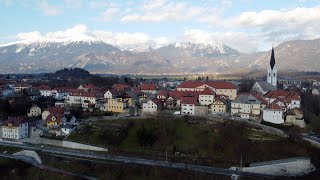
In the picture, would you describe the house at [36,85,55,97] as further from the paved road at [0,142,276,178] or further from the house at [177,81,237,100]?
the paved road at [0,142,276,178]


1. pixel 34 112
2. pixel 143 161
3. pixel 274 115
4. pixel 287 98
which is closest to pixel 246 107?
pixel 274 115

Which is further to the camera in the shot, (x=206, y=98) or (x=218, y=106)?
(x=206, y=98)

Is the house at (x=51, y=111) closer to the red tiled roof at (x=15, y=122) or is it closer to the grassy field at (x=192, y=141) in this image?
the red tiled roof at (x=15, y=122)

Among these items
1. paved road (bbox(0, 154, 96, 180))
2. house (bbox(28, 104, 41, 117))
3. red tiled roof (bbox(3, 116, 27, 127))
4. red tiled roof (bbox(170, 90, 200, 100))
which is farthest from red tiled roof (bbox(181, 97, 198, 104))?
house (bbox(28, 104, 41, 117))

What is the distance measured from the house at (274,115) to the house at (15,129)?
2958 centimetres

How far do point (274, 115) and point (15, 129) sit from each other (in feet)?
103

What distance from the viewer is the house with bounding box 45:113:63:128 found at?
47.6 meters

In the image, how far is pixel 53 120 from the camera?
4816cm

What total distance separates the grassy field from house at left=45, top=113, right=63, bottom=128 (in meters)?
4.19

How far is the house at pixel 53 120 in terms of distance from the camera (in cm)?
4762

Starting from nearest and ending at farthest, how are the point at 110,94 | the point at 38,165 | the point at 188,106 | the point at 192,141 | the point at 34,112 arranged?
the point at 38,165
the point at 192,141
the point at 188,106
the point at 34,112
the point at 110,94

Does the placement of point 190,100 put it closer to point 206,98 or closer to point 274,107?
point 206,98

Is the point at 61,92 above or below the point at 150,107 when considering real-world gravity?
above

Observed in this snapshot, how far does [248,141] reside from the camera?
38.5m
